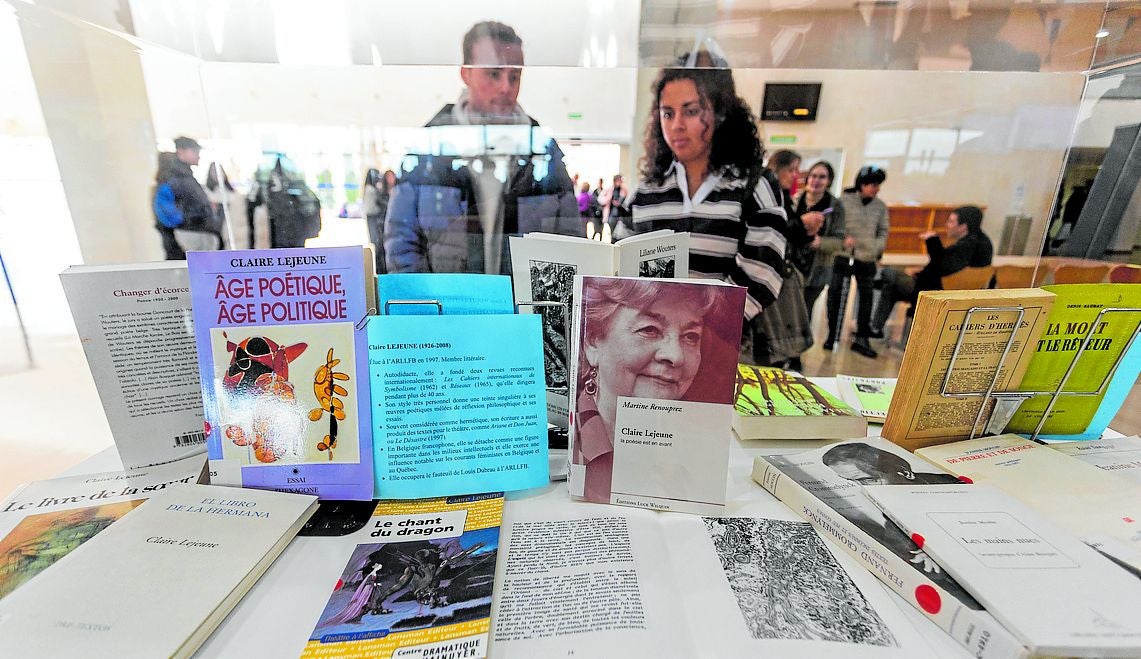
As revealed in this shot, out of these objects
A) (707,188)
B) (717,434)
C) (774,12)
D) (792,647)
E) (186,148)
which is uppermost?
(774,12)

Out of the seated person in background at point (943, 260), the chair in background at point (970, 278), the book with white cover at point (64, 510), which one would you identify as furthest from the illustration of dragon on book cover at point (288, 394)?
the chair in background at point (970, 278)

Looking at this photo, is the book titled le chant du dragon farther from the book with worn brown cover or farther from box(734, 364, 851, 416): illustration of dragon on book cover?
the book with worn brown cover

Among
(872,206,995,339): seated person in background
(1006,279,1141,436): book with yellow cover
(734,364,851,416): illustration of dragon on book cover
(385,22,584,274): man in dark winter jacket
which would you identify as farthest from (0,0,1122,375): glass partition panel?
(1006,279,1141,436): book with yellow cover

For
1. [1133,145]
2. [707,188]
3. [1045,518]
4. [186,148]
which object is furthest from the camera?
[186,148]

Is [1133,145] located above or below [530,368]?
above

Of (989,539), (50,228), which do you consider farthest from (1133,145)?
(50,228)

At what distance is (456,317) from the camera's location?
60 centimetres

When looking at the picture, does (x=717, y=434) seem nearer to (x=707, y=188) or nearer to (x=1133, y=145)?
(x=707, y=188)

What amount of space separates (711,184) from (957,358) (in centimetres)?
97

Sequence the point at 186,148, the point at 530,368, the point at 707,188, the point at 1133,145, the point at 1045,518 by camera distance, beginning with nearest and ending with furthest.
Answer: the point at 1045,518, the point at 530,368, the point at 1133,145, the point at 707,188, the point at 186,148

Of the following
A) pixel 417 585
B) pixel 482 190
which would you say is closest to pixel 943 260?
pixel 482 190

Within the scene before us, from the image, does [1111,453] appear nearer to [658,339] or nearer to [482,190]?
[658,339]

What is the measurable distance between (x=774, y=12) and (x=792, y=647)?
1905mm

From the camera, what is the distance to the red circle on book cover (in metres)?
0.43
